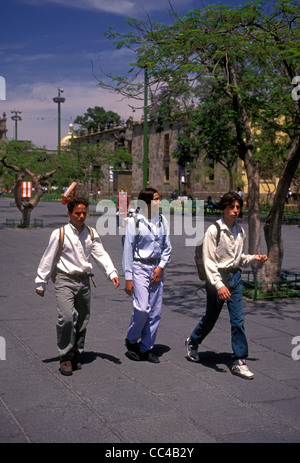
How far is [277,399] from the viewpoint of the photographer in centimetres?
466

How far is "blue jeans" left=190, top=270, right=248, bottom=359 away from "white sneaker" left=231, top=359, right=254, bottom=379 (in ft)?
0.23

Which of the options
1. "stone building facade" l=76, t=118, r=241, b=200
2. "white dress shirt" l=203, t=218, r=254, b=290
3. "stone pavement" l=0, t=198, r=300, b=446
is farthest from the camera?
"stone building facade" l=76, t=118, r=241, b=200

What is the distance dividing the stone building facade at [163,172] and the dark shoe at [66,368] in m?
45.6

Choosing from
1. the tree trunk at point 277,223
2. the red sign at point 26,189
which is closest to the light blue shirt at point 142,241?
the tree trunk at point 277,223

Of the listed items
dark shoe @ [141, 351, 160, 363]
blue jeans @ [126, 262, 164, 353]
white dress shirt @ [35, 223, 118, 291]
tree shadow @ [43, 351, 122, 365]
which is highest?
white dress shirt @ [35, 223, 118, 291]

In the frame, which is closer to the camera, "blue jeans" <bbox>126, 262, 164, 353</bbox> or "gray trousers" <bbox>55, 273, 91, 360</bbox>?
"gray trousers" <bbox>55, 273, 91, 360</bbox>

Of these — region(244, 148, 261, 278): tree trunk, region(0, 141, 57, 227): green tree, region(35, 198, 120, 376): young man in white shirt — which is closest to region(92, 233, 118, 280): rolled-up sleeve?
region(35, 198, 120, 376): young man in white shirt

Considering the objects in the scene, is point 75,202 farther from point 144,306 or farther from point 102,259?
point 144,306

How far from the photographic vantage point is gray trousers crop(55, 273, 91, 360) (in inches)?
203

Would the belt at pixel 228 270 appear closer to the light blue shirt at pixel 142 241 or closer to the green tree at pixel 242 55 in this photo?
the light blue shirt at pixel 142 241

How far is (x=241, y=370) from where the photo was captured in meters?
5.21

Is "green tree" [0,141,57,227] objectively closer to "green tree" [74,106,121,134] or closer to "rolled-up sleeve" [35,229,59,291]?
"rolled-up sleeve" [35,229,59,291]

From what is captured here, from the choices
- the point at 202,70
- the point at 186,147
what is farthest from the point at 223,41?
the point at 186,147

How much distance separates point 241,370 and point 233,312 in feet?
1.66
